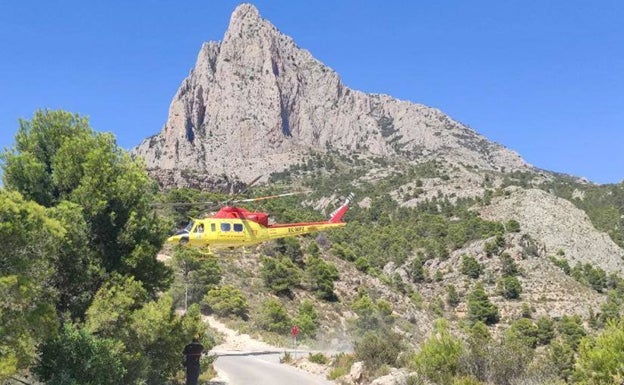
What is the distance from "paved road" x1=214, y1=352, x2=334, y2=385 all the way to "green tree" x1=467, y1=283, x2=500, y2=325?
141 ft

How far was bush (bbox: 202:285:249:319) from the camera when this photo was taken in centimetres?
3766

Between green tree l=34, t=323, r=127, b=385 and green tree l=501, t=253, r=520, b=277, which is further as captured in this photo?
green tree l=501, t=253, r=520, b=277

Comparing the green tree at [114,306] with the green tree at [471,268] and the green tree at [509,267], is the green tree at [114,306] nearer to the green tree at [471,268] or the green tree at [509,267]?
the green tree at [509,267]

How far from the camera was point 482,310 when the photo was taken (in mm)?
62469

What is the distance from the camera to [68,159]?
1321cm

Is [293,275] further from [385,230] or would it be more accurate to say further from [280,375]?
[385,230]

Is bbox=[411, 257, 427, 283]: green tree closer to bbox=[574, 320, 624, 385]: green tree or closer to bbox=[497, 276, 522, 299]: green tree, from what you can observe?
bbox=[497, 276, 522, 299]: green tree

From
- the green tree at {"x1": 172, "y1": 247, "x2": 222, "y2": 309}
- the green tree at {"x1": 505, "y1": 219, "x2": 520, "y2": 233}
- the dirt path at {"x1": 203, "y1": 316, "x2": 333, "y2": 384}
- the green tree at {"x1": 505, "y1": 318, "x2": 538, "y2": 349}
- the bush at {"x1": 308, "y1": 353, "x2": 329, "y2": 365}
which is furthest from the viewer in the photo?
the green tree at {"x1": 505, "y1": 219, "x2": 520, "y2": 233}

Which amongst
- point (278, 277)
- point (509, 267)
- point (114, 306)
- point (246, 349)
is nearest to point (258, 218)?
point (246, 349)

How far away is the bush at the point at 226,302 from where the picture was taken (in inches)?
1483

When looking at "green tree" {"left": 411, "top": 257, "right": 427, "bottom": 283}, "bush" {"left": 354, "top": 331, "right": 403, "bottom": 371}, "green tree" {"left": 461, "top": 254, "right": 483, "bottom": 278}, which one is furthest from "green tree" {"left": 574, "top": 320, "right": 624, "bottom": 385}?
"green tree" {"left": 411, "top": 257, "right": 427, "bottom": 283}

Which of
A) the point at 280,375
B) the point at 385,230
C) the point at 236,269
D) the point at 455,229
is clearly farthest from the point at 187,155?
the point at 280,375

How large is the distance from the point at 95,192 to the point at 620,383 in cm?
1254

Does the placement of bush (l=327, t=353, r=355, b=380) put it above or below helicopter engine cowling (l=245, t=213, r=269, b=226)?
below
